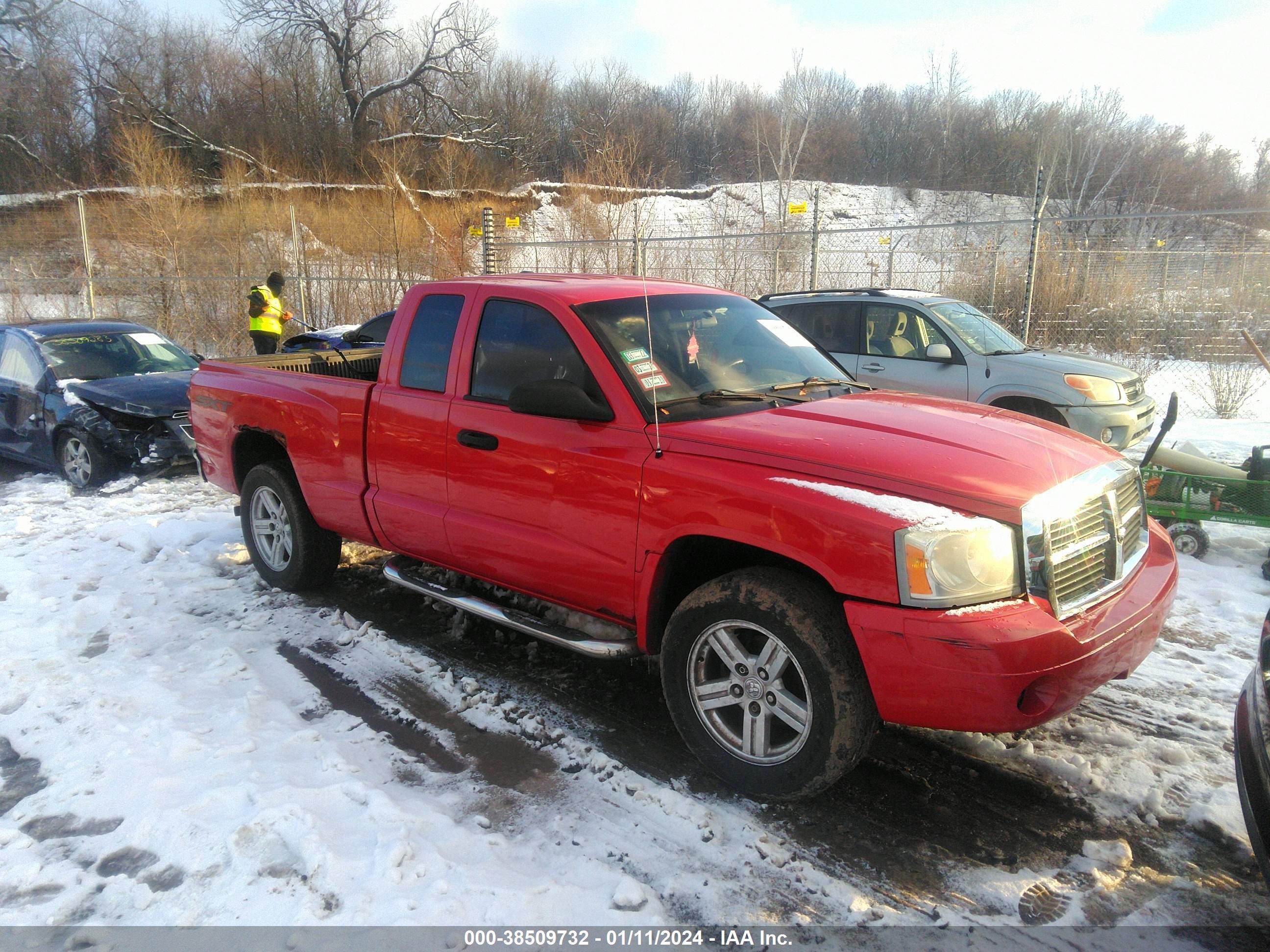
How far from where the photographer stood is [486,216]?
46.9ft

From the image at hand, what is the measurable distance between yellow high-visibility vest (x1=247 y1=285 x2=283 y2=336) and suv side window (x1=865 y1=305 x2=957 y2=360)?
8.99m

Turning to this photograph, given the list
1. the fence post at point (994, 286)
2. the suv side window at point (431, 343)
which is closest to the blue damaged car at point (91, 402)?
the suv side window at point (431, 343)

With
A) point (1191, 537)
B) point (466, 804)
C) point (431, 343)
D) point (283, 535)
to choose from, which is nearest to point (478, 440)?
point (431, 343)

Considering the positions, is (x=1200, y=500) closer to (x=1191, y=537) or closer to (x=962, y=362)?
(x=1191, y=537)

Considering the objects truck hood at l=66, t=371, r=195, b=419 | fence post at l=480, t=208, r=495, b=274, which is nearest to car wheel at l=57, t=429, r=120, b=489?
truck hood at l=66, t=371, r=195, b=419

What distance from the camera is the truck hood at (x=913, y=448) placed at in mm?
2705

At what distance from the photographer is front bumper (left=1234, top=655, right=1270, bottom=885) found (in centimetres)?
218

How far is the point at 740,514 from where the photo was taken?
2867 millimetres

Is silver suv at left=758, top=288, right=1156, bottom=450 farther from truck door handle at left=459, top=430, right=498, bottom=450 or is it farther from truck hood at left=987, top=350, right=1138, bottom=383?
truck door handle at left=459, top=430, right=498, bottom=450

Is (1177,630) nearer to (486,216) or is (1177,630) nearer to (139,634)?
(139,634)

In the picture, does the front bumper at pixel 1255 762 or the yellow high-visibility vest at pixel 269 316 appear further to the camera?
the yellow high-visibility vest at pixel 269 316

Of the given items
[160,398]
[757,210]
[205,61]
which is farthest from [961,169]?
[160,398]

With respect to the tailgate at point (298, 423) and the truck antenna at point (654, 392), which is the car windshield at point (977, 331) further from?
the tailgate at point (298, 423)

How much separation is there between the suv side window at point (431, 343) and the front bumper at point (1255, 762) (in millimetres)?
3511
